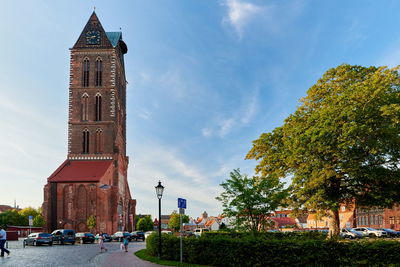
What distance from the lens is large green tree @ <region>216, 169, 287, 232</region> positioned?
21.1 m

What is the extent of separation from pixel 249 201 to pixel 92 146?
50030 mm

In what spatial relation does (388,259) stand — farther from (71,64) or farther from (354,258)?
(71,64)

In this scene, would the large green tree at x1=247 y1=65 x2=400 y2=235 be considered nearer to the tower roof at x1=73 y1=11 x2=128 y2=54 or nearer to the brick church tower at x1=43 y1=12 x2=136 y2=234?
the brick church tower at x1=43 y1=12 x2=136 y2=234

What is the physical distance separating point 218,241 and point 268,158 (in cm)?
1639

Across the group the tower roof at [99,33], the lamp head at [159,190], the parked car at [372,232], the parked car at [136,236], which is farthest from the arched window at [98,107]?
the lamp head at [159,190]

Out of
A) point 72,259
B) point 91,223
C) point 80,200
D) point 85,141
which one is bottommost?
point 91,223

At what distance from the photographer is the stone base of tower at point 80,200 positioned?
58.2m

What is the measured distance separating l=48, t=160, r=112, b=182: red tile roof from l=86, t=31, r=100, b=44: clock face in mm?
22181

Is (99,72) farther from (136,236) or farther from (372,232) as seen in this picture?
(372,232)

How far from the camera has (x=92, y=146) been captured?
6594 cm

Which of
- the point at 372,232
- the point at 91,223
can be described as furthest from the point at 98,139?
the point at 372,232

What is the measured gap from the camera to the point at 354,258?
39.1 feet

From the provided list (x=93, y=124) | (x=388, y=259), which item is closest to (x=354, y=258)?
(x=388, y=259)

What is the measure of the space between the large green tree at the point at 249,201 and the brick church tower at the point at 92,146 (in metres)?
41.7
